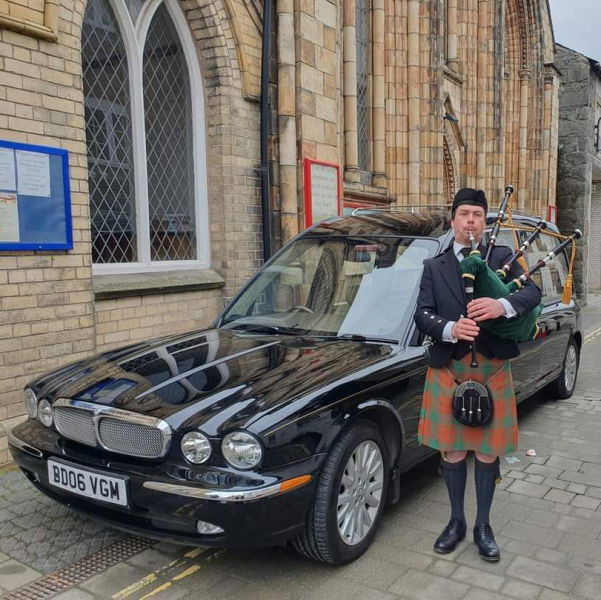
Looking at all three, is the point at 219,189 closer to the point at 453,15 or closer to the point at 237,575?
the point at 237,575

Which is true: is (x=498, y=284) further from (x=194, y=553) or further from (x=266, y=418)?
(x=194, y=553)

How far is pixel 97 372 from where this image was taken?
350cm

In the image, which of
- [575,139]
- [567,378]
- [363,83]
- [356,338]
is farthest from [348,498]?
[575,139]

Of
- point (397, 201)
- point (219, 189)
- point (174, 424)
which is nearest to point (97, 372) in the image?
point (174, 424)

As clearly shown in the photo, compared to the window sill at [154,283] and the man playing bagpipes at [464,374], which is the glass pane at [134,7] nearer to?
the window sill at [154,283]

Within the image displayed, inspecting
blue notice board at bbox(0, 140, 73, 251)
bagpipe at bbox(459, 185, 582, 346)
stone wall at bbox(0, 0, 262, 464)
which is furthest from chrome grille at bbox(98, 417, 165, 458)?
blue notice board at bbox(0, 140, 73, 251)

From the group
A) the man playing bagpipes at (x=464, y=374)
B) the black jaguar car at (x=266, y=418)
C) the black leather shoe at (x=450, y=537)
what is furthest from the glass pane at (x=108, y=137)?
the black leather shoe at (x=450, y=537)

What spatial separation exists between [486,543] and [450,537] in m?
0.19

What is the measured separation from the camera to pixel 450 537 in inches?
131

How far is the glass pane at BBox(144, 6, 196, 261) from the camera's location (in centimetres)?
703

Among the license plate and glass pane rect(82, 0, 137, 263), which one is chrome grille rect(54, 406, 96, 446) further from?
glass pane rect(82, 0, 137, 263)

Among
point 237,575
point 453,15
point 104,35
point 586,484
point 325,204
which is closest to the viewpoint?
point 237,575

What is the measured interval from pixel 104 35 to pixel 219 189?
206cm

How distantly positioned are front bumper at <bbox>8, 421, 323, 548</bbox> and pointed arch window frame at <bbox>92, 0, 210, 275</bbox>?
12.2 ft
